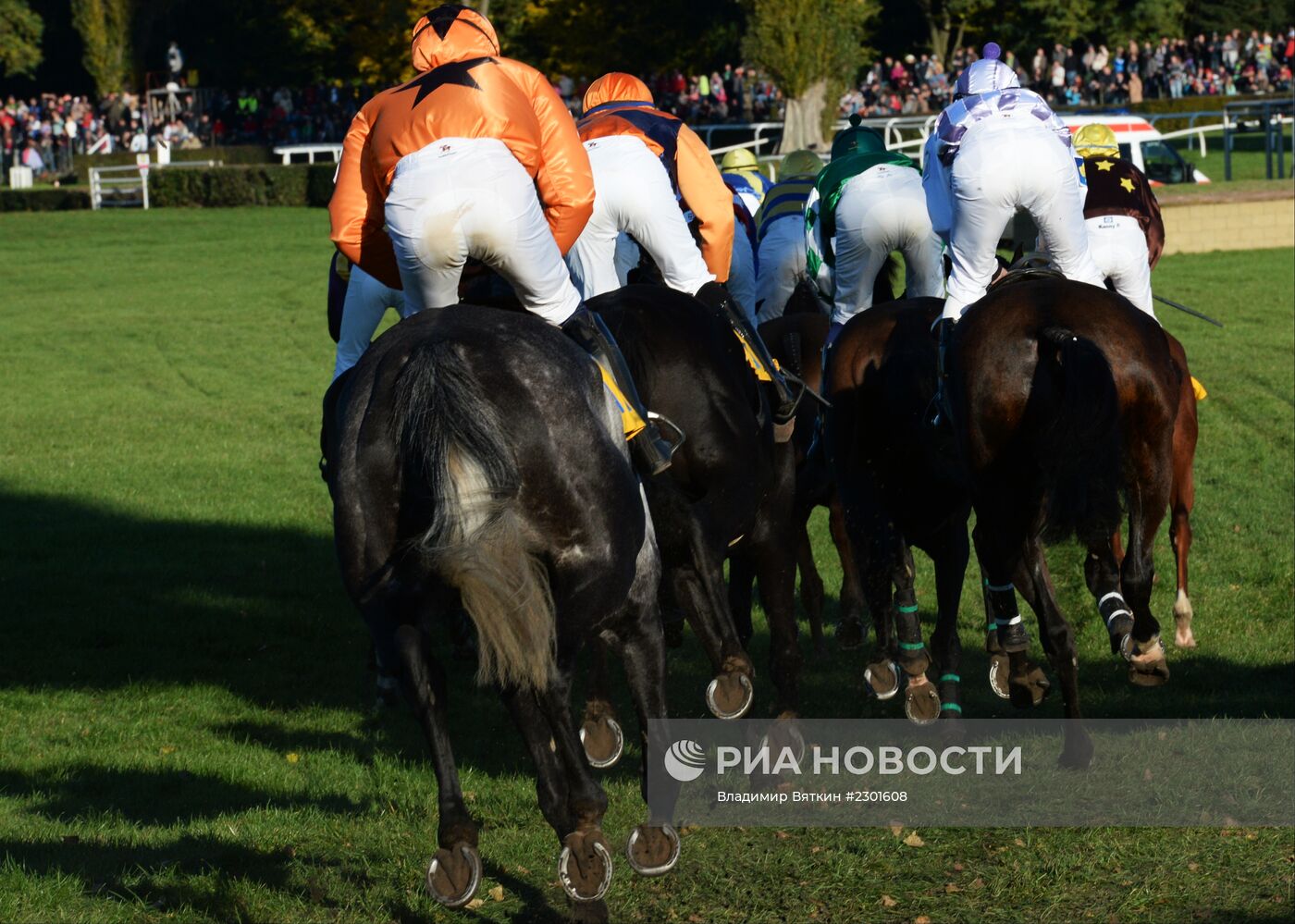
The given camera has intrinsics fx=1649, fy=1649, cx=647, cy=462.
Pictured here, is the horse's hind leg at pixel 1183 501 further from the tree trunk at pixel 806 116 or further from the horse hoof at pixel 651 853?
the tree trunk at pixel 806 116

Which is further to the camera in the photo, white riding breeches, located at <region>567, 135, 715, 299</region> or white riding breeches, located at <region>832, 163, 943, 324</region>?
white riding breeches, located at <region>832, 163, 943, 324</region>

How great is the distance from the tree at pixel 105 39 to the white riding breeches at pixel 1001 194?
54.5 metres

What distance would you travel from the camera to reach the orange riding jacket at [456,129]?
17.5 ft

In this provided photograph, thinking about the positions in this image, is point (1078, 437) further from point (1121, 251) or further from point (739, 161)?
point (739, 161)

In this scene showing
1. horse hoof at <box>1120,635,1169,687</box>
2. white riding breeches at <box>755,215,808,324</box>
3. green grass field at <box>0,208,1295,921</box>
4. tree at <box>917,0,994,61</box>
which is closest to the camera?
green grass field at <box>0,208,1295,921</box>

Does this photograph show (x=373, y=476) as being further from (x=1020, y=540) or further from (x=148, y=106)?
(x=148, y=106)

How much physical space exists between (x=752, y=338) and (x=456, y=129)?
72.2 inches

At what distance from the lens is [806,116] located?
126ft

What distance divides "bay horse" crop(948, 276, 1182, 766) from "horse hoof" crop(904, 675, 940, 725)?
1.22 ft

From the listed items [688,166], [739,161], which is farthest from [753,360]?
[739,161]

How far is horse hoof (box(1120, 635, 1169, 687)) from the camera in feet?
21.5

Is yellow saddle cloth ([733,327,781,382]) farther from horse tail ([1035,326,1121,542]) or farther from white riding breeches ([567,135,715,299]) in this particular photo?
horse tail ([1035,326,1121,542])

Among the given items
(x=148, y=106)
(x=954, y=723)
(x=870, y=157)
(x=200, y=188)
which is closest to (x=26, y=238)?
(x=200, y=188)

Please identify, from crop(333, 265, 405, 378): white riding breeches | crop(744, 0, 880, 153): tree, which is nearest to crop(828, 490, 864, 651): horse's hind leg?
crop(333, 265, 405, 378): white riding breeches
